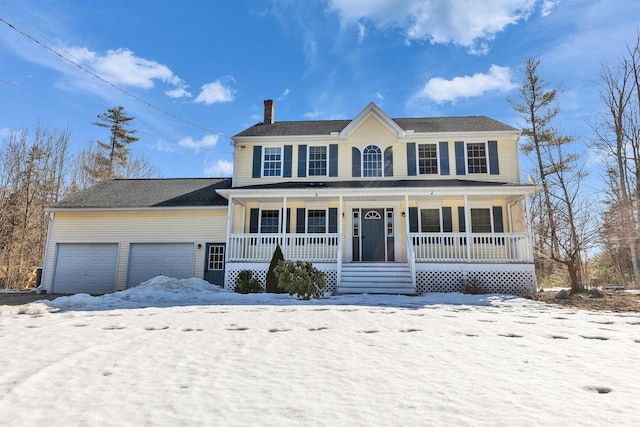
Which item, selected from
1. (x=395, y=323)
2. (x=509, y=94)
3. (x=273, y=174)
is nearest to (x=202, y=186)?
(x=273, y=174)

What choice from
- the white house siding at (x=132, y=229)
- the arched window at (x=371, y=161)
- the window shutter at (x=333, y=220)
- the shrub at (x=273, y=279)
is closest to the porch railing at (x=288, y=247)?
the window shutter at (x=333, y=220)

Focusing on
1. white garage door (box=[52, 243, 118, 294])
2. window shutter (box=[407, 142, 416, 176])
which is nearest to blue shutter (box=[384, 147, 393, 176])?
window shutter (box=[407, 142, 416, 176])

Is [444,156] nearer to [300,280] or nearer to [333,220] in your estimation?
[333,220]

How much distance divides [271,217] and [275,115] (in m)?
6.18

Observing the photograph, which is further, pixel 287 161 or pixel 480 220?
pixel 287 161

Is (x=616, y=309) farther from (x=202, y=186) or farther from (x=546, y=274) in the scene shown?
(x=202, y=186)

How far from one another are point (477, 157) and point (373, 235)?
5.60 meters

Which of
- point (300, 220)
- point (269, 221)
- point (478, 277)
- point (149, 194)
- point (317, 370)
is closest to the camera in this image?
point (317, 370)

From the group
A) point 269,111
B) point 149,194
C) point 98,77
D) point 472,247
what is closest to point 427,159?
point 472,247

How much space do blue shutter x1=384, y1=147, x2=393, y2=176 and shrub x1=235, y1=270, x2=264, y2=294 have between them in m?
7.08

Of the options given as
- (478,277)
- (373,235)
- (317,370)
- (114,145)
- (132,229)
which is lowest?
(317,370)

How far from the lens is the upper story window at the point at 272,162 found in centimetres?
1540

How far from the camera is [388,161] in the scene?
Result: 48.8 ft

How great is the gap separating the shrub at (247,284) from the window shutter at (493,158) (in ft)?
34.7
